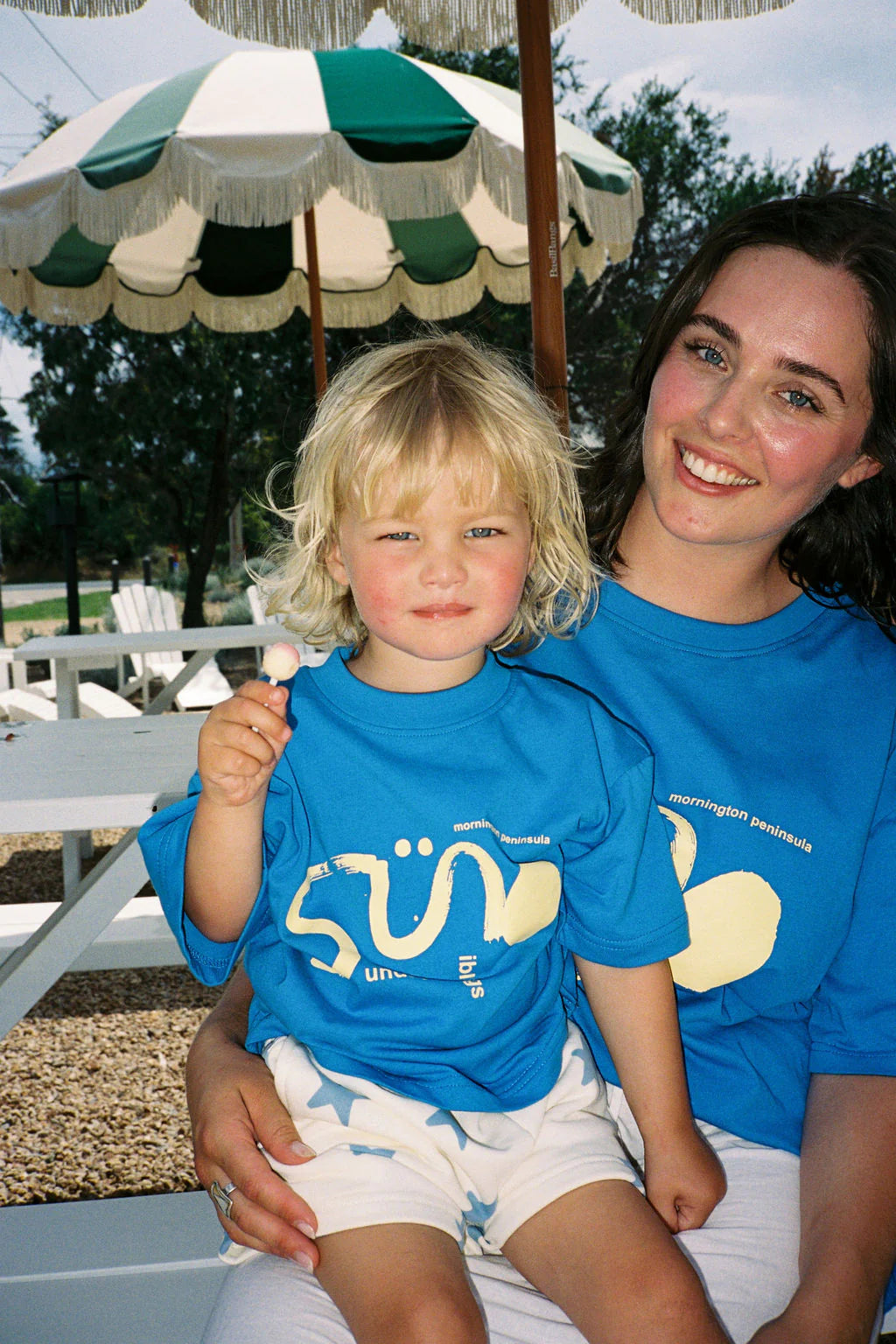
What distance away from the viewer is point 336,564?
150cm

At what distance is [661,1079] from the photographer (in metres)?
1.31

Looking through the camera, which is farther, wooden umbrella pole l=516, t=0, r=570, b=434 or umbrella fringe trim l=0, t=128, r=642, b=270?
umbrella fringe trim l=0, t=128, r=642, b=270

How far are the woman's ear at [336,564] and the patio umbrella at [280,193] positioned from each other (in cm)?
194

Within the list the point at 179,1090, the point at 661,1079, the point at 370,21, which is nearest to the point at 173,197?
the point at 370,21

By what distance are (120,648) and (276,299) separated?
2542mm

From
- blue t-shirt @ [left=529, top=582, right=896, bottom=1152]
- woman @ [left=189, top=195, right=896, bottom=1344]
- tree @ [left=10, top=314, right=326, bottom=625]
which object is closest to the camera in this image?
woman @ [left=189, top=195, right=896, bottom=1344]

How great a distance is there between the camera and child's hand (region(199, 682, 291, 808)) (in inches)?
46.8

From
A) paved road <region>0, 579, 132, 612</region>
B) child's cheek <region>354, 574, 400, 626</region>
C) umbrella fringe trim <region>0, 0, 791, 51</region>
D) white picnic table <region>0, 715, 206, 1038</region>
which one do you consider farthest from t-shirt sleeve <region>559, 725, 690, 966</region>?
paved road <region>0, 579, 132, 612</region>

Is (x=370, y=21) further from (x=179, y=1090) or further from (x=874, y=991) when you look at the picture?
(x=179, y=1090)

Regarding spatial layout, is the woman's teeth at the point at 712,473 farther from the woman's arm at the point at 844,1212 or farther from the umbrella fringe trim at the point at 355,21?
the umbrella fringe trim at the point at 355,21

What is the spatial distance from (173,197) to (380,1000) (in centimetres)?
379

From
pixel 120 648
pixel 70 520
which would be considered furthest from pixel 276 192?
pixel 70 520

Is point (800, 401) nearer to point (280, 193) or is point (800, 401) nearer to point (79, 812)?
point (79, 812)

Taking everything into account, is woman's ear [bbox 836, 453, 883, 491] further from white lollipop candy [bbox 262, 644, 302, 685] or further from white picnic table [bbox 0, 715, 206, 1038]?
white picnic table [bbox 0, 715, 206, 1038]
